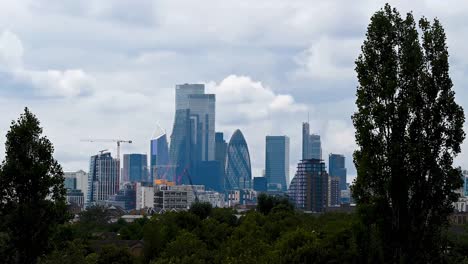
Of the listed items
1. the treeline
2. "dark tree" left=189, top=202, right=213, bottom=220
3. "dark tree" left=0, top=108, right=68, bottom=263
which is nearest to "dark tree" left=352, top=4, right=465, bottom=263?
the treeline

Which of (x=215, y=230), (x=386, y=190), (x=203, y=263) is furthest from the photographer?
(x=215, y=230)

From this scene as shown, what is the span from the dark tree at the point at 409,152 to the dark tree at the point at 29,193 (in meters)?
15.5

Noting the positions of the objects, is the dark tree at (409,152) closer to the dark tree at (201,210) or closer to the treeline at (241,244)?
the treeline at (241,244)

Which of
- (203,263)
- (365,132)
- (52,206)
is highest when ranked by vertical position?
(365,132)

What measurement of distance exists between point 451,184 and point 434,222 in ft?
6.02

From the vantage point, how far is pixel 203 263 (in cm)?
6950

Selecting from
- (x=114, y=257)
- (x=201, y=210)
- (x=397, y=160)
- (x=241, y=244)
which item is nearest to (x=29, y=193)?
(x=397, y=160)

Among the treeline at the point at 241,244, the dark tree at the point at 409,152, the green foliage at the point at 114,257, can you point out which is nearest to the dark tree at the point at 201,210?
the treeline at the point at 241,244

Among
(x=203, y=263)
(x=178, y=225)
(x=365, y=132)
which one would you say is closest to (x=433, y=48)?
(x=365, y=132)

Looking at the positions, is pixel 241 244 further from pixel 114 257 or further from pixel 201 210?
pixel 201 210

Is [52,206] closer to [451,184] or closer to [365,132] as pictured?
[365,132]

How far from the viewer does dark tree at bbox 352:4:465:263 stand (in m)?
40.4

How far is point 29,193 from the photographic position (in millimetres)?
46094

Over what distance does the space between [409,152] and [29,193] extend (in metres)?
18.9
